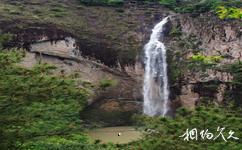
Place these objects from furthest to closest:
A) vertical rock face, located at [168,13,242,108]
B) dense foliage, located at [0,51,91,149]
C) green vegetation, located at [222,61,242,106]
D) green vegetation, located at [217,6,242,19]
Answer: vertical rock face, located at [168,13,242,108]
green vegetation, located at [222,61,242,106]
dense foliage, located at [0,51,91,149]
green vegetation, located at [217,6,242,19]

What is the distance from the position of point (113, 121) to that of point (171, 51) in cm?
350

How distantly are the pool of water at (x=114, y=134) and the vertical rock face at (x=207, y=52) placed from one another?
2.51 metres

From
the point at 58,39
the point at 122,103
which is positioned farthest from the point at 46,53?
the point at 122,103


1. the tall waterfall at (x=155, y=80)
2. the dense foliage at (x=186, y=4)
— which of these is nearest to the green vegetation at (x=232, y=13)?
the tall waterfall at (x=155, y=80)

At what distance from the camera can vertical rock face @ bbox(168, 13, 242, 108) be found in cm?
1825

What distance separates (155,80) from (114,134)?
136 inches

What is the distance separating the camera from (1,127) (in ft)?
24.0

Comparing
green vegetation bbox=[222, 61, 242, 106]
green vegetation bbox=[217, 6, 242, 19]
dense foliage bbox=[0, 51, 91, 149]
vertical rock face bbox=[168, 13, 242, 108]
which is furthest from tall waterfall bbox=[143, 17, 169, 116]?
green vegetation bbox=[217, 6, 242, 19]

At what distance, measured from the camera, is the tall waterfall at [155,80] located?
19.0 metres

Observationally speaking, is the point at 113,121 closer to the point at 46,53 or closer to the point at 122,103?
the point at 122,103

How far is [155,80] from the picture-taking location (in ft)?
63.5

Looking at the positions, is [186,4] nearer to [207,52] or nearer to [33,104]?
[207,52]

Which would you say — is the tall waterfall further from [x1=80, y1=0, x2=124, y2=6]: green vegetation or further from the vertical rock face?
[x1=80, y1=0, x2=124, y2=6]: green vegetation

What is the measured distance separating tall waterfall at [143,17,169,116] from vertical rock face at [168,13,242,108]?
441mm
